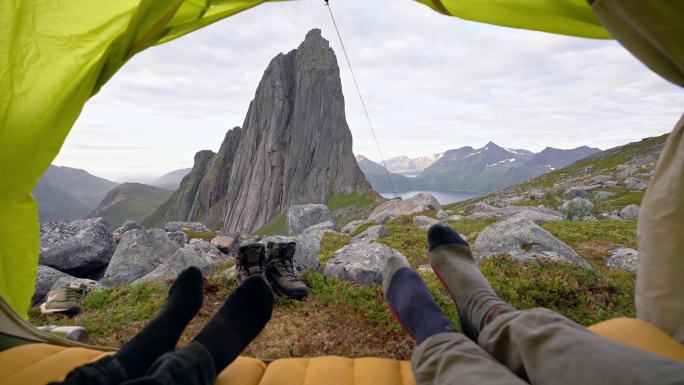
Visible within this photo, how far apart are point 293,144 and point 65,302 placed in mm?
83454

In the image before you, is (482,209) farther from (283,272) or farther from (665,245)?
(665,245)

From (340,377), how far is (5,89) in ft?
13.1

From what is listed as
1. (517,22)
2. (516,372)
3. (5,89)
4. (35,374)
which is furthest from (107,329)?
(517,22)

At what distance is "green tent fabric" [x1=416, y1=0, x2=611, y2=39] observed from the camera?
11.7ft

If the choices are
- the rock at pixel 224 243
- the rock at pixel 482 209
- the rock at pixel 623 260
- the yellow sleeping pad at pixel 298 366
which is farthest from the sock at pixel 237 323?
the rock at pixel 482 209

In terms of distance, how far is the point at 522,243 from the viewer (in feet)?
26.9

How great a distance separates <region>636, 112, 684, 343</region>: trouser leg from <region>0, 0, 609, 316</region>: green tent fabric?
160cm

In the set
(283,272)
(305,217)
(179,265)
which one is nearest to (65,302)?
(179,265)

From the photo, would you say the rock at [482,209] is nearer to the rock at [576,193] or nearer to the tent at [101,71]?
the rock at [576,193]

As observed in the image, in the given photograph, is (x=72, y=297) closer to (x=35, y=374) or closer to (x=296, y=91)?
(x=35, y=374)

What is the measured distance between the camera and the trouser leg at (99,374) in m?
1.83

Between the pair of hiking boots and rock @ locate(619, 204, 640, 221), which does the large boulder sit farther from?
the pair of hiking boots

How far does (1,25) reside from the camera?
3.22 meters

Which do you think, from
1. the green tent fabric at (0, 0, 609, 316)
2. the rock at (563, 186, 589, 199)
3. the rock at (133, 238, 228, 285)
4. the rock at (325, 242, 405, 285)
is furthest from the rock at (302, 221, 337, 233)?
the rock at (563, 186, 589, 199)
